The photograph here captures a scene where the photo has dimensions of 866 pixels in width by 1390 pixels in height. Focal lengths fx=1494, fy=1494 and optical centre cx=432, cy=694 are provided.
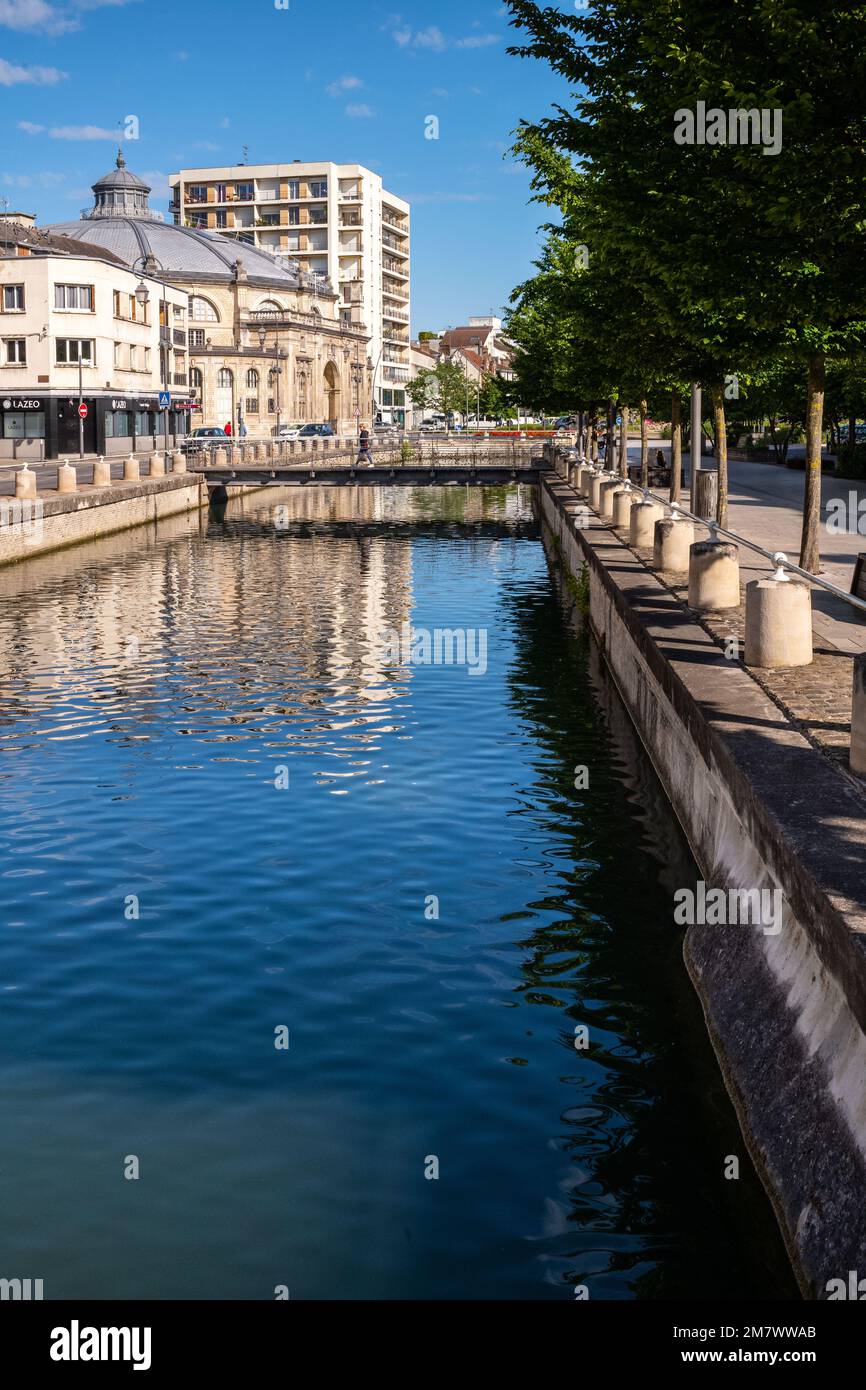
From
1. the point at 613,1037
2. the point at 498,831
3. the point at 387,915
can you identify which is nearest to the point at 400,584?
the point at 498,831

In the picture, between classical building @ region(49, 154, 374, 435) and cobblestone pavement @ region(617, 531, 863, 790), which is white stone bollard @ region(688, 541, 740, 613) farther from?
classical building @ region(49, 154, 374, 435)

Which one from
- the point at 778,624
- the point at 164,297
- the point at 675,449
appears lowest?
the point at 778,624

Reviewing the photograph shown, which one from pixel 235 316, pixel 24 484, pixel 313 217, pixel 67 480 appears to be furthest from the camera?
pixel 313 217

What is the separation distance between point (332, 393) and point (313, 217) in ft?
97.7

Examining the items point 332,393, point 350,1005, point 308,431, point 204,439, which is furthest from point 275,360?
point 350,1005

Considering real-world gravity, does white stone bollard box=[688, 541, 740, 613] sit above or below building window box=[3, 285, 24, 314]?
below

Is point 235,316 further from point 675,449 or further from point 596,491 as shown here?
point 675,449

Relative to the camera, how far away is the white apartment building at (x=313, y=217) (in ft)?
556

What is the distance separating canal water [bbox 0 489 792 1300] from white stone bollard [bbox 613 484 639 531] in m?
9.48

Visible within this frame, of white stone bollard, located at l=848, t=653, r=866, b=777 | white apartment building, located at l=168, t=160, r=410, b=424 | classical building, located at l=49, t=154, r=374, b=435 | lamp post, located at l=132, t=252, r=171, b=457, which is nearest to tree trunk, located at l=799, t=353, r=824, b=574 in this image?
white stone bollard, located at l=848, t=653, r=866, b=777

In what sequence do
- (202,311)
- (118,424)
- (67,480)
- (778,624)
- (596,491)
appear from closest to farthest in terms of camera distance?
1. (778,624)
2. (596,491)
3. (67,480)
4. (118,424)
5. (202,311)

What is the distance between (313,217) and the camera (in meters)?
Result: 171

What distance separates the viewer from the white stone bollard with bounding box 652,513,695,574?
23.0 m
